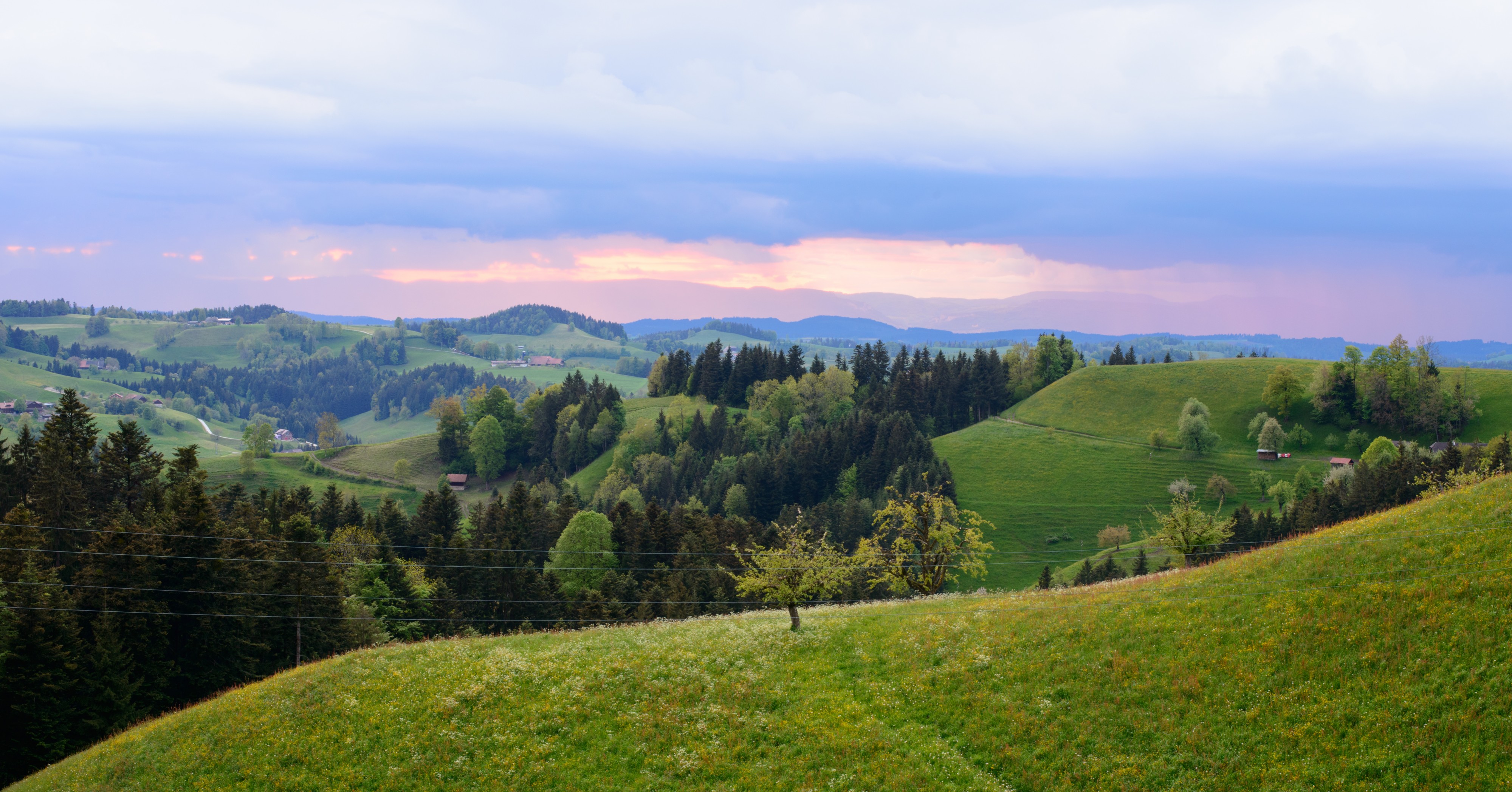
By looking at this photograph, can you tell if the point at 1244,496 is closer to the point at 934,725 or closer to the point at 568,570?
the point at 568,570

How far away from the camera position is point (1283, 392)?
536 feet

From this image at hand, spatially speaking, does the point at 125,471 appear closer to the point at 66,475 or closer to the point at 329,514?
the point at 66,475

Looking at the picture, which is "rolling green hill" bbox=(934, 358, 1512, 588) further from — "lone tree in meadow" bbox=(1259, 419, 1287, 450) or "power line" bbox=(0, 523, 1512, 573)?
"power line" bbox=(0, 523, 1512, 573)

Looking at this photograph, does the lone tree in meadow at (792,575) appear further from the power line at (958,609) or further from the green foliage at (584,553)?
the green foliage at (584,553)

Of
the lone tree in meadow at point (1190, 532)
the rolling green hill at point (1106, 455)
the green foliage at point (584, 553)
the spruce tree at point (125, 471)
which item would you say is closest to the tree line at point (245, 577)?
the spruce tree at point (125, 471)

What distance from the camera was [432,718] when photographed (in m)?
34.9

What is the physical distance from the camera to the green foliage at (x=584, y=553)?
99562 millimetres

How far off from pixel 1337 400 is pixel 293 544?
580ft

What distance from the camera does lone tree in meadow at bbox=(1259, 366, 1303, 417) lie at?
162m

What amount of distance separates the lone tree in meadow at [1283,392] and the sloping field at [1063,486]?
72.7 feet

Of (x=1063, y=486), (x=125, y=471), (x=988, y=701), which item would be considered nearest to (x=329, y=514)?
(x=125, y=471)

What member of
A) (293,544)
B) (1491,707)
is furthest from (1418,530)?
(293,544)

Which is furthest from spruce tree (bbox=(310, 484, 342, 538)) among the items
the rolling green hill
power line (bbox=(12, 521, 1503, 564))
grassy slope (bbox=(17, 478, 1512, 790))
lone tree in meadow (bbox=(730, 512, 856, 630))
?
the rolling green hill

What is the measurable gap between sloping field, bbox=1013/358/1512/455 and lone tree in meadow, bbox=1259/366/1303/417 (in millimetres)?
1974
